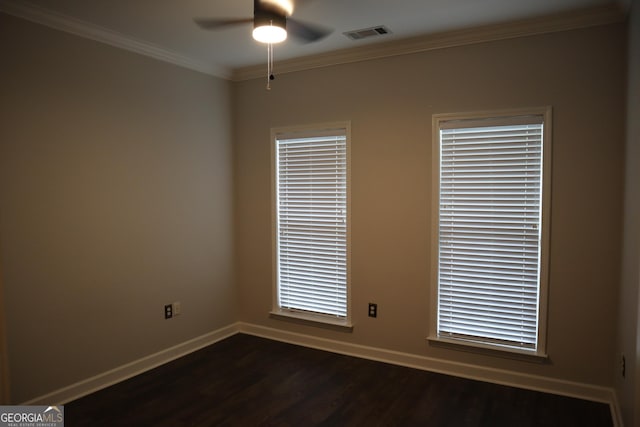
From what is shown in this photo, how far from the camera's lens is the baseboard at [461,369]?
2998 mm

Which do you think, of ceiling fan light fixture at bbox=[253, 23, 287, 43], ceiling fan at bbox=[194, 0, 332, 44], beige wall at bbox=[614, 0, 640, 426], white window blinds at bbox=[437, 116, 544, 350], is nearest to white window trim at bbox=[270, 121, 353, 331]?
white window blinds at bbox=[437, 116, 544, 350]

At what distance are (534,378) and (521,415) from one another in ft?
1.45

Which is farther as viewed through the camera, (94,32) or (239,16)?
(94,32)

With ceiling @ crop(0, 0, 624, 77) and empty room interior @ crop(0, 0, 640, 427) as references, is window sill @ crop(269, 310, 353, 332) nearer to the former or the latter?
empty room interior @ crop(0, 0, 640, 427)

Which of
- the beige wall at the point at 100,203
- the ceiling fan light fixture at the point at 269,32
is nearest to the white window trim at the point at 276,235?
the beige wall at the point at 100,203

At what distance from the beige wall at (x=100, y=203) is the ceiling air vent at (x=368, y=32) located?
151cm

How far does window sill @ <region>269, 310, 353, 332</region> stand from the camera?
3.92 metres

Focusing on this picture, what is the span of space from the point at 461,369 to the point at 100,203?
3003 mm

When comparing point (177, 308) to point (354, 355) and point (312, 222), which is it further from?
point (354, 355)

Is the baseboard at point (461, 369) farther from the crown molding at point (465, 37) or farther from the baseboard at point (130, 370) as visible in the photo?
the crown molding at point (465, 37)

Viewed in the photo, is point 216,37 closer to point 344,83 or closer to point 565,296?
point 344,83

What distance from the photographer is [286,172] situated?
417 cm

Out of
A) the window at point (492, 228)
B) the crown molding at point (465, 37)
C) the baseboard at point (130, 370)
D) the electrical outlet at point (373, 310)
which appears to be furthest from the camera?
the electrical outlet at point (373, 310)

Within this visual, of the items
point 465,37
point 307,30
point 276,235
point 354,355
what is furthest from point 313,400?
point 465,37
